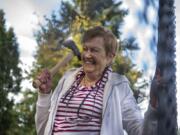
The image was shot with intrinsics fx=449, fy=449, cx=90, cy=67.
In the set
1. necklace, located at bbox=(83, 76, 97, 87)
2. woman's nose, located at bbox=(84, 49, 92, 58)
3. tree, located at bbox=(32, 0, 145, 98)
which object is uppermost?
tree, located at bbox=(32, 0, 145, 98)

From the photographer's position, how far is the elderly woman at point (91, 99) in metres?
1.68

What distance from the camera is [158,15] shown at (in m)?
0.92

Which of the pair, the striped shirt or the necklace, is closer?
the striped shirt

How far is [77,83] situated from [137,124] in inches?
19.6

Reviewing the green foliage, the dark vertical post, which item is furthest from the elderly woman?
the green foliage

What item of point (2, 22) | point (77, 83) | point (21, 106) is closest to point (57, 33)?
point (21, 106)

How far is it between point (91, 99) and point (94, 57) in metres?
0.17

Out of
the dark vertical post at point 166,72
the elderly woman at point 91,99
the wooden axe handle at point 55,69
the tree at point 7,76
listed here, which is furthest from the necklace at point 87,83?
the tree at point 7,76

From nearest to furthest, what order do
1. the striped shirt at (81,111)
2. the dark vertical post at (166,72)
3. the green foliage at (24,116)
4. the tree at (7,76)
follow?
the dark vertical post at (166,72) → the striped shirt at (81,111) → the green foliage at (24,116) → the tree at (7,76)

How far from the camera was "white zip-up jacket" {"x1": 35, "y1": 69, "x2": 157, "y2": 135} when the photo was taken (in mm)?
1620

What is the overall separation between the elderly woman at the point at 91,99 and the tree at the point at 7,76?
55.8 feet

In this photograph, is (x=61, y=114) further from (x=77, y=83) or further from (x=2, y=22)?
(x=2, y=22)

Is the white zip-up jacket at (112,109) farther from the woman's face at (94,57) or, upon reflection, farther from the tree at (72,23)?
the tree at (72,23)

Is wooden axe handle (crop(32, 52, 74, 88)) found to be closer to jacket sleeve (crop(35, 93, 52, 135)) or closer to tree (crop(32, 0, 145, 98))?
jacket sleeve (crop(35, 93, 52, 135))
